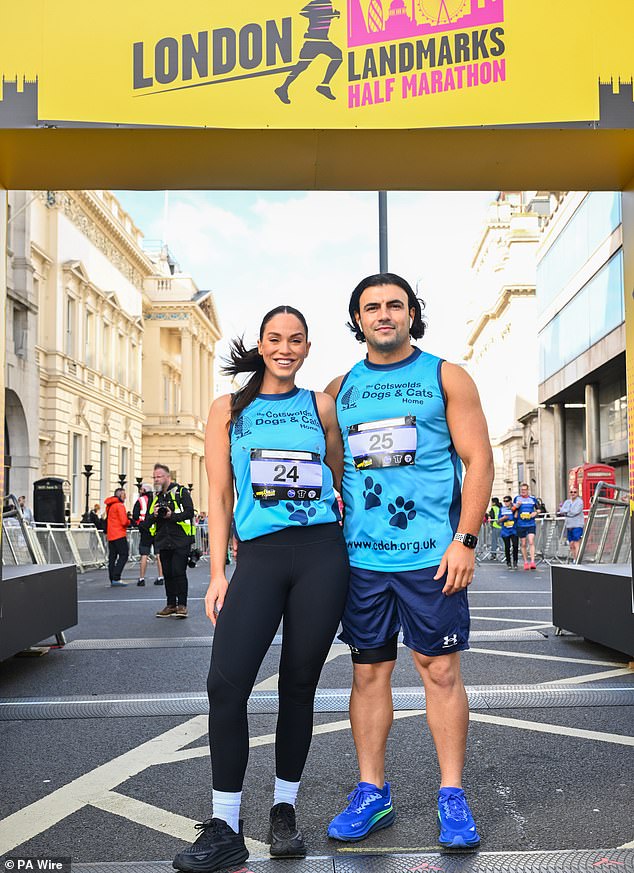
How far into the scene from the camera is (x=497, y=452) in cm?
7119

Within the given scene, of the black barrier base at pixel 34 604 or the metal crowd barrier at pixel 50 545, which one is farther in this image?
the metal crowd barrier at pixel 50 545

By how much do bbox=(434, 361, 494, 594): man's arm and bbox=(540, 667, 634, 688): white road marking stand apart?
134 inches

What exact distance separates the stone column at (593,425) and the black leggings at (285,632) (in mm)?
35071

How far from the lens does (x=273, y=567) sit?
3453mm

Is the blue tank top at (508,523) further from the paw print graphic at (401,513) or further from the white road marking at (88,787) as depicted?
the paw print graphic at (401,513)

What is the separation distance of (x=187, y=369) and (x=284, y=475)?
69.4 meters

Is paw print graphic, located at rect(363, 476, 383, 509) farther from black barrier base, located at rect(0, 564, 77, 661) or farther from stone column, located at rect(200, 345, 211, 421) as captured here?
stone column, located at rect(200, 345, 211, 421)

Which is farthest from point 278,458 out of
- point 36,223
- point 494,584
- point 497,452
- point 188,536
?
point 497,452

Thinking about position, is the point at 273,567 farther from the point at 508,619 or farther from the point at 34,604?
the point at 508,619

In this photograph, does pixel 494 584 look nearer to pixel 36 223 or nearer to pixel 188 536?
pixel 188 536

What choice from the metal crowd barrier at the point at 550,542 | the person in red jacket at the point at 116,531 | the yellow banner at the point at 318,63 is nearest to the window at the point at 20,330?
the person in red jacket at the point at 116,531

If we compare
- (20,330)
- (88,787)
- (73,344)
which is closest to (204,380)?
(73,344)

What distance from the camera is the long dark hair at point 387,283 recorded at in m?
3.79

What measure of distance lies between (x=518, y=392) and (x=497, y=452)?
35.2ft
